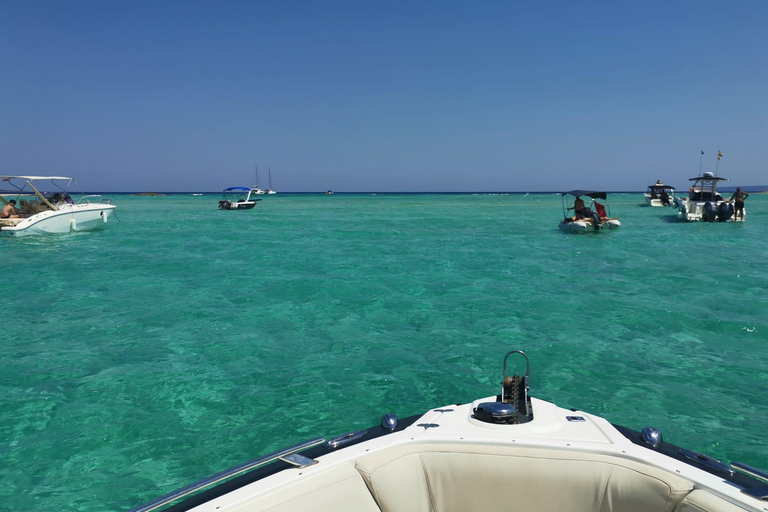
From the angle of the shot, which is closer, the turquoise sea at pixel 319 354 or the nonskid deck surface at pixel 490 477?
the nonskid deck surface at pixel 490 477

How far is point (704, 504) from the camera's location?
2.69 metres

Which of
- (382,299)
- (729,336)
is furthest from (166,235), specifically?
(729,336)

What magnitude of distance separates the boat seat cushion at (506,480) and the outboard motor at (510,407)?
1.09ft

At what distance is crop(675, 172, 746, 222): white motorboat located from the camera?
116ft

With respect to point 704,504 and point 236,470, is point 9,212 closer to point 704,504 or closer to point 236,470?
point 236,470

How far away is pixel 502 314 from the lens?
38.8 ft

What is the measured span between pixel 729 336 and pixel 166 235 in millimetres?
30065

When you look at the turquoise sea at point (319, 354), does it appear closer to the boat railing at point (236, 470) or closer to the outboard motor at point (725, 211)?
the boat railing at point (236, 470)

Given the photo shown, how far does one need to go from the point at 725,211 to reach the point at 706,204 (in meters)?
1.38

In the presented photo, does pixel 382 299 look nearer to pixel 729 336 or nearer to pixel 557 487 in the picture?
pixel 729 336

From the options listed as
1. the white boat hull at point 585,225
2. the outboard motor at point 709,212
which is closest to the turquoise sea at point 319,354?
the white boat hull at point 585,225

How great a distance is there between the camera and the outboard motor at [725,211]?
3500 cm

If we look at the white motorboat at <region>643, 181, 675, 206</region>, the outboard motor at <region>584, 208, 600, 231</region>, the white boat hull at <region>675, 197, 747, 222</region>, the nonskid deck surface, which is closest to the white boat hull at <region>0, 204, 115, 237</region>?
the nonskid deck surface

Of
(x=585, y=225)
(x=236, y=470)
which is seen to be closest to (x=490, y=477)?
(x=236, y=470)
